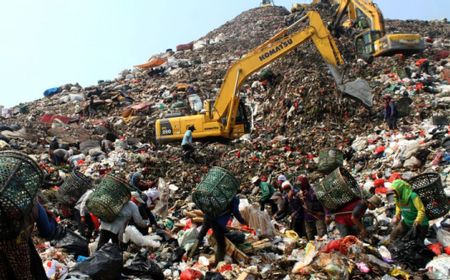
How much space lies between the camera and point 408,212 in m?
5.57

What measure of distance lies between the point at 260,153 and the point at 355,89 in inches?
130

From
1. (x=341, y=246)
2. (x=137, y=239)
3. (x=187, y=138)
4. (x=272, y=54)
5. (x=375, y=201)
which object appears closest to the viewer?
(x=341, y=246)

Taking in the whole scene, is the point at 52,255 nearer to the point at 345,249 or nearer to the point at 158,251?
the point at 158,251

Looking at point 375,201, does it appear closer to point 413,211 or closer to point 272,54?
point 413,211

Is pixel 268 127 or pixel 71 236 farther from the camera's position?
pixel 268 127

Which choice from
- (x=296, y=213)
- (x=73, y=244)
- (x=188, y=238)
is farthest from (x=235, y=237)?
(x=73, y=244)

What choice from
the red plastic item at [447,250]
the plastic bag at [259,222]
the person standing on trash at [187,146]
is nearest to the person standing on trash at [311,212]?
the plastic bag at [259,222]

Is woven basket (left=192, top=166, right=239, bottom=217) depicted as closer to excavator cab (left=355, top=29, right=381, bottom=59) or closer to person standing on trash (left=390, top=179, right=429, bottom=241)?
person standing on trash (left=390, top=179, right=429, bottom=241)

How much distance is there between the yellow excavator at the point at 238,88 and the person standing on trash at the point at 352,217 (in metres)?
6.64

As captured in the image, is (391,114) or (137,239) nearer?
(137,239)

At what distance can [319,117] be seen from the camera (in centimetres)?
1315

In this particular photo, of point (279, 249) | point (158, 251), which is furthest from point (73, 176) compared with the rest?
point (279, 249)

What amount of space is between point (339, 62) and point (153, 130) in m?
6.17

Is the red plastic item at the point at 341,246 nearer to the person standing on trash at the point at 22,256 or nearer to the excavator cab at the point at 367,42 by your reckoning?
the person standing on trash at the point at 22,256
